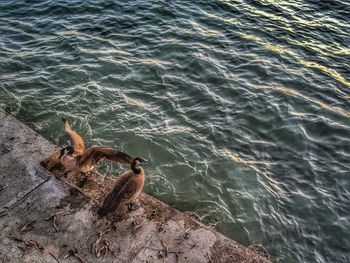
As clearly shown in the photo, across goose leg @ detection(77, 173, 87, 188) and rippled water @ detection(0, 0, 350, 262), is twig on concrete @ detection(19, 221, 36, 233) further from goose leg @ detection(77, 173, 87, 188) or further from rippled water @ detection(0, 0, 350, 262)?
rippled water @ detection(0, 0, 350, 262)

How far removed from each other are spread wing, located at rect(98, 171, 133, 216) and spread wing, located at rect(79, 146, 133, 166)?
0.62m

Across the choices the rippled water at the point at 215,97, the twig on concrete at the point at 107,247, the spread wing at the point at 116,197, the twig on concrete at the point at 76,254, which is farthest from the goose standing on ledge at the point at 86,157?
the twig on concrete at the point at 76,254

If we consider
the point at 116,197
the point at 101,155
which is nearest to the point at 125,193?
the point at 116,197

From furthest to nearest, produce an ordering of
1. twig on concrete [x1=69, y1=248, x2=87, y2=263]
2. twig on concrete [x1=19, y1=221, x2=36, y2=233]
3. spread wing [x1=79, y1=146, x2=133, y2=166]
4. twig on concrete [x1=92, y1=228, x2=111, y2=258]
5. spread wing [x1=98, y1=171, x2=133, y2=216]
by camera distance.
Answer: spread wing [x1=79, y1=146, x2=133, y2=166] → spread wing [x1=98, y1=171, x2=133, y2=216] → twig on concrete [x1=19, y1=221, x2=36, y2=233] → twig on concrete [x1=92, y1=228, x2=111, y2=258] → twig on concrete [x1=69, y1=248, x2=87, y2=263]

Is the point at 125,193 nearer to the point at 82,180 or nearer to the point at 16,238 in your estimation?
the point at 82,180

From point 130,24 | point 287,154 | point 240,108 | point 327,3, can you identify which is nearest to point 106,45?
point 130,24

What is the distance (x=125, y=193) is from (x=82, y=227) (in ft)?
3.08

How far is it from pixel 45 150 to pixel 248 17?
10.1 metres

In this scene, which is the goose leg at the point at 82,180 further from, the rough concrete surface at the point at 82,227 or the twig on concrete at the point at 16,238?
the twig on concrete at the point at 16,238

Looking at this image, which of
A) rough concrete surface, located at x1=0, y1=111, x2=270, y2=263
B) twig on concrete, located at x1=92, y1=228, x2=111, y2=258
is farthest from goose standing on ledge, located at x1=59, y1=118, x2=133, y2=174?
twig on concrete, located at x1=92, y1=228, x2=111, y2=258

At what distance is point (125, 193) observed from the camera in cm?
669

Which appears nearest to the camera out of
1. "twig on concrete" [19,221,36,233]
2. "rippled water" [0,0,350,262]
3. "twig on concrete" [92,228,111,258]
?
"twig on concrete" [92,228,111,258]

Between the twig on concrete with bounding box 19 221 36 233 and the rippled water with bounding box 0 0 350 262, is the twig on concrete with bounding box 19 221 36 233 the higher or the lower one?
the higher one

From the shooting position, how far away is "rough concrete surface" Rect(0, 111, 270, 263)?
20.3 feet
